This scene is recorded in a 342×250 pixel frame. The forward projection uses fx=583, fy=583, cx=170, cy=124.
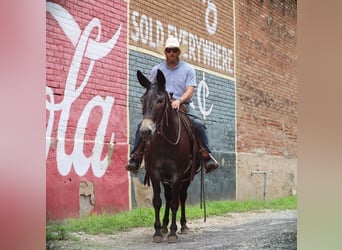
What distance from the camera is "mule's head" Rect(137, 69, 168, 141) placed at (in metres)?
2.99

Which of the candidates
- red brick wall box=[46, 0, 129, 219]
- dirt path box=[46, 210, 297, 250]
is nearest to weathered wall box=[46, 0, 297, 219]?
red brick wall box=[46, 0, 129, 219]

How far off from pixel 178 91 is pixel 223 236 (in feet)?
2.72

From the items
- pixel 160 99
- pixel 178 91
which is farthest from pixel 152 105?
pixel 178 91

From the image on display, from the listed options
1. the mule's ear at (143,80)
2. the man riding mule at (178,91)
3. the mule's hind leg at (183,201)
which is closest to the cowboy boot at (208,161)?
the man riding mule at (178,91)

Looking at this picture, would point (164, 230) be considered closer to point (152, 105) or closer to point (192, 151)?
point (192, 151)

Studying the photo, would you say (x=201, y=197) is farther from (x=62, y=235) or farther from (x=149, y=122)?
(x=62, y=235)

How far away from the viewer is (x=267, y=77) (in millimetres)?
3410

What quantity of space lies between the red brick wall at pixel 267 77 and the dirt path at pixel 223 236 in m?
0.38

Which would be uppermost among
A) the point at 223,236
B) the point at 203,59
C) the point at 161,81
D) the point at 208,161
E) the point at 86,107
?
the point at 203,59

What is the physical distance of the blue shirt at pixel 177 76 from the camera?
305 centimetres
